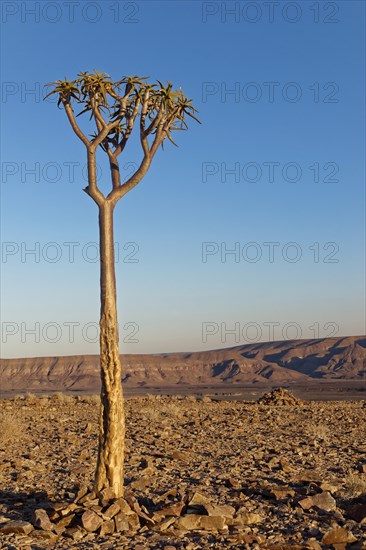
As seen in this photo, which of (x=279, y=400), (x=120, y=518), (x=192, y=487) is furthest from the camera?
(x=279, y=400)

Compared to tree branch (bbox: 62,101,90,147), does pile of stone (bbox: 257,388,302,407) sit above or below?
below

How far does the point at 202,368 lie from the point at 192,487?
9640 cm

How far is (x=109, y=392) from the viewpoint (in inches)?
364

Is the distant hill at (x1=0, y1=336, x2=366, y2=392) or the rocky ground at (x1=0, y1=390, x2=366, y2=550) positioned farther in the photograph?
the distant hill at (x1=0, y1=336, x2=366, y2=392)

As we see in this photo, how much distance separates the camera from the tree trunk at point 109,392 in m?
9.20

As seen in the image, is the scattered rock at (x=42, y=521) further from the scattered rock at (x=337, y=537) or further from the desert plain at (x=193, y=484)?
the scattered rock at (x=337, y=537)

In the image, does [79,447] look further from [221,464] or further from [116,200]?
[116,200]

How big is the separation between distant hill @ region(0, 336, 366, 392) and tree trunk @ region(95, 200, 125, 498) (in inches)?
3175

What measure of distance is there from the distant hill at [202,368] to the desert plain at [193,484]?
71117 mm

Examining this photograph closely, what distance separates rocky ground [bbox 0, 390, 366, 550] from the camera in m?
7.82

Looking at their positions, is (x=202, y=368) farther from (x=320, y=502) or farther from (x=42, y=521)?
(x=42, y=521)

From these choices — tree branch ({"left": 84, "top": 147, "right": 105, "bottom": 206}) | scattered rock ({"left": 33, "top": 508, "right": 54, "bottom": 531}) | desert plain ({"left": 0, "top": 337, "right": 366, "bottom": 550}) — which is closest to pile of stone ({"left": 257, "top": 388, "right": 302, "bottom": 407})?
desert plain ({"left": 0, "top": 337, "right": 366, "bottom": 550})

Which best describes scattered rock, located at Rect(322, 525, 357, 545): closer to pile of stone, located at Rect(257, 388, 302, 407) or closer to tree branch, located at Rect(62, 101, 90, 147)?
tree branch, located at Rect(62, 101, 90, 147)

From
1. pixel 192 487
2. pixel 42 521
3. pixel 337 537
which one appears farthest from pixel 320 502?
pixel 42 521
